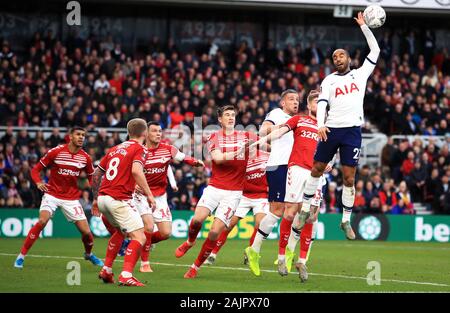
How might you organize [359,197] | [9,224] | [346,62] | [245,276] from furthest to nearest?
[359,197], [9,224], [245,276], [346,62]

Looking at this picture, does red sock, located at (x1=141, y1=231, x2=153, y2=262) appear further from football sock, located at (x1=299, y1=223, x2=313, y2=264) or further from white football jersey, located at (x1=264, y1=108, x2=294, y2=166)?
football sock, located at (x1=299, y1=223, x2=313, y2=264)

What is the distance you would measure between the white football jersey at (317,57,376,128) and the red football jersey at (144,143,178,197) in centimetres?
358

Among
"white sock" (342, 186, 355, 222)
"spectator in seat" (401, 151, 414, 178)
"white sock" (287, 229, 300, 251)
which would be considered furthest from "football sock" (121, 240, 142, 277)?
"spectator in seat" (401, 151, 414, 178)

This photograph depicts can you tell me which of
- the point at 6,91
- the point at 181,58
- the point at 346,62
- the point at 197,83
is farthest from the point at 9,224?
the point at 346,62

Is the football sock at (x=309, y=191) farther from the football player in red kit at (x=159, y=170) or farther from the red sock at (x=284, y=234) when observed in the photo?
the football player in red kit at (x=159, y=170)

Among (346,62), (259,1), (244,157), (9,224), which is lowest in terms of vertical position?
(9,224)

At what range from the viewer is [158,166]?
1661 centimetres

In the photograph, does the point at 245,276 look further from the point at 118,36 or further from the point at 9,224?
the point at 118,36

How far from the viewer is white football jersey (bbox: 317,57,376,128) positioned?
14.1m

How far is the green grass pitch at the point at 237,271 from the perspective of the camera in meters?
13.3

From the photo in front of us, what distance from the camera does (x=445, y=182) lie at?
28.5 m

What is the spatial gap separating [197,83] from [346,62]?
1709cm

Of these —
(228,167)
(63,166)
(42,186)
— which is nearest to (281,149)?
(228,167)

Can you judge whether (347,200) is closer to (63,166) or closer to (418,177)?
(63,166)
